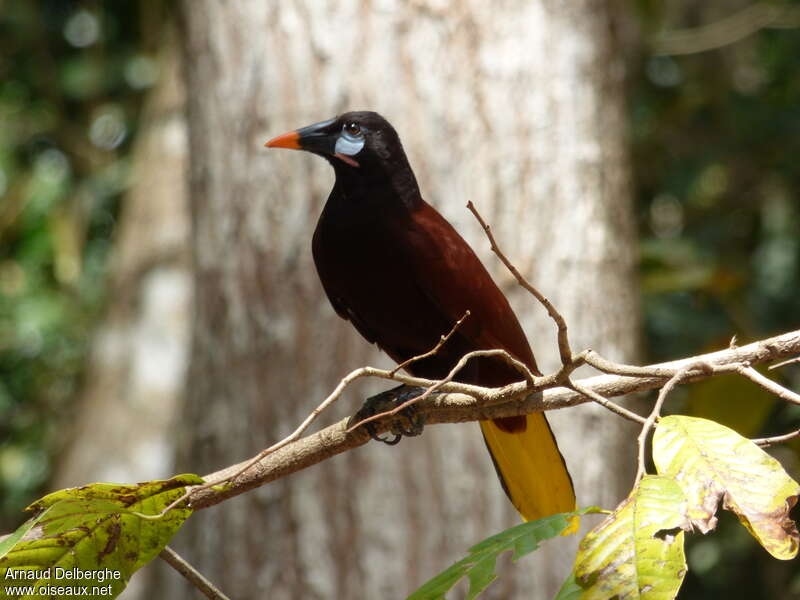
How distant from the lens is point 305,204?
10.1 feet

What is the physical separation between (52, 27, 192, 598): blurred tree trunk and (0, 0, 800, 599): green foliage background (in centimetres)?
52

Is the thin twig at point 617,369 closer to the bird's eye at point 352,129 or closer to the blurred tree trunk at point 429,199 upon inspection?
the bird's eye at point 352,129

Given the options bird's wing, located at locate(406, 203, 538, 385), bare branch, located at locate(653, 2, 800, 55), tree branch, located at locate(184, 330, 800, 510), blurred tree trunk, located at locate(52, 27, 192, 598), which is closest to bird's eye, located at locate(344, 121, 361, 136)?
bird's wing, located at locate(406, 203, 538, 385)

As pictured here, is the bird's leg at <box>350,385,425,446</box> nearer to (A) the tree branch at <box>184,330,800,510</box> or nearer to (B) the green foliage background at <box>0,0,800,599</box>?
(A) the tree branch at <box>184,330,800,510</box>

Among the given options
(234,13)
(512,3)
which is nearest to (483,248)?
(512,3)

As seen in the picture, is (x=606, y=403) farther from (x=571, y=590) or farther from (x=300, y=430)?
(x=300, y=430)

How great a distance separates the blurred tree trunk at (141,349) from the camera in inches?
220

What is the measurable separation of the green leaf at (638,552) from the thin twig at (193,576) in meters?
0.54

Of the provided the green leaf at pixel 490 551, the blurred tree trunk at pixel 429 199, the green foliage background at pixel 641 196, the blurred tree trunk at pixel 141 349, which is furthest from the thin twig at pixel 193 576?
the blurred tree trunk at pixel 141 349

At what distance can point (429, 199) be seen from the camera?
300cm

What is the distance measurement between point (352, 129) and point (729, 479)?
123 centimetres

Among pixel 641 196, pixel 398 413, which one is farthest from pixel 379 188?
pixel 641 196

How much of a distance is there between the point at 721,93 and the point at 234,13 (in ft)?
10.3

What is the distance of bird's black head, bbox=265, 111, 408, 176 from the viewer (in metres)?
2.05
